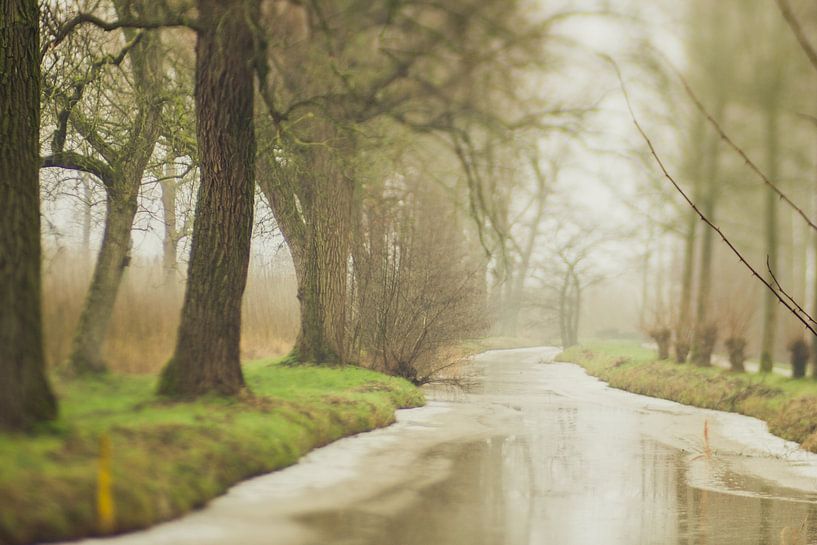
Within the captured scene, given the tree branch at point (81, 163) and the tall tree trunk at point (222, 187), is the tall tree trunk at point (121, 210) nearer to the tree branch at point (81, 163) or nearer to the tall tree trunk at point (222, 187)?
the tree branch at point (81, 163)

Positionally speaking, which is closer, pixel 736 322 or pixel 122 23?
pixel 122 23

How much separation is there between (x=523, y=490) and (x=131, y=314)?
14.6ft

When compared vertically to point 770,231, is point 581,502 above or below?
below

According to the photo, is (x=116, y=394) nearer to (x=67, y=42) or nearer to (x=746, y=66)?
(x=67, y=42)

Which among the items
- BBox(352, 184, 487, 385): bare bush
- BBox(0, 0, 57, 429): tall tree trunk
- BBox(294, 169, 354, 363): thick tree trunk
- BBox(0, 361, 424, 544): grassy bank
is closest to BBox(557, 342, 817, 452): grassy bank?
BBox(352, 184, 487, 385): bare bush

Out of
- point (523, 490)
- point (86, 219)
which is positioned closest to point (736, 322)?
point (523, 490)

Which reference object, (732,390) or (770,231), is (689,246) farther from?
(732,390)

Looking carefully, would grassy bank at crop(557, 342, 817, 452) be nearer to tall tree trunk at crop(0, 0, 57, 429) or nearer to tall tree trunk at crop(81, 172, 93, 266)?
tall tree trunk at crop(81, 172, 93, 266)

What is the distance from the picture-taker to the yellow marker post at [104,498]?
570 cm

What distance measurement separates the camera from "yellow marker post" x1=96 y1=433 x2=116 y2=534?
5.70 m

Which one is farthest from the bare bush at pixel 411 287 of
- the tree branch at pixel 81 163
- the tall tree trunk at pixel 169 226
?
the tree branch at pixel 81 163

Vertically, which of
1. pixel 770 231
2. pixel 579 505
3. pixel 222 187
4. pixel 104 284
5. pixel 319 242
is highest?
pixel 770 231

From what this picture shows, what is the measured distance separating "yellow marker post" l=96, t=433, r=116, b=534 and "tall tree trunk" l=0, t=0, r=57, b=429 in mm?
687

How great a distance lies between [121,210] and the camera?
29.1ft
